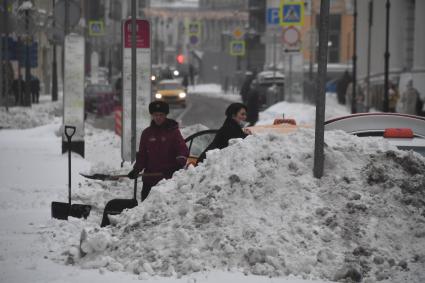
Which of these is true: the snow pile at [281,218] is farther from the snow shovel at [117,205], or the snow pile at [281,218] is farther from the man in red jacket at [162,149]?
the snow shovel at [117,205]

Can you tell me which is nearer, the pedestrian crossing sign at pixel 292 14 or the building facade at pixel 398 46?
the pedestrian crossing sign at pixel 292 14

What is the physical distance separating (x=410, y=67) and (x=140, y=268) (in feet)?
113

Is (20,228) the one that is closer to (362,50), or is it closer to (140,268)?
(140,268)

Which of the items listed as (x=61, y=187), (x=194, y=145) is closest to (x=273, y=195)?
(x=194, y=145)

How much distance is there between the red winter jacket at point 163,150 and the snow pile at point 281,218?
72 cm

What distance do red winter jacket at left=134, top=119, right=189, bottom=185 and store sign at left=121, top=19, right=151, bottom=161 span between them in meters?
7.35

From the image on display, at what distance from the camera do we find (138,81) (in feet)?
58.4

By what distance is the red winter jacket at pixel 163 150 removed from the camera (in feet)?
32.6

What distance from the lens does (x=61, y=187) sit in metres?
15.0

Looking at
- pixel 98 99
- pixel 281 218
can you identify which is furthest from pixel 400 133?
pixel 98 99

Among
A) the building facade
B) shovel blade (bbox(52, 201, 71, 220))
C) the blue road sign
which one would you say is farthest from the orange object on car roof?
the blue road sign

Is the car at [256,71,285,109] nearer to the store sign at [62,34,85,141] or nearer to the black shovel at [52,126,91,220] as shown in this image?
the store sign at [62,34,85,141]

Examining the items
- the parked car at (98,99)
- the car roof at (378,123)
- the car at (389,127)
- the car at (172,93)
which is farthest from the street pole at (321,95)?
the car at (172,93)

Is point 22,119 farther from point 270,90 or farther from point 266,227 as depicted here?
point 266,227
